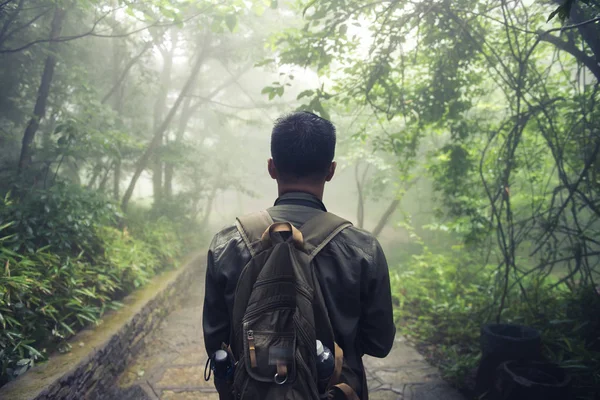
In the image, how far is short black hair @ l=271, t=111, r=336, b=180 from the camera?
5.12 feet

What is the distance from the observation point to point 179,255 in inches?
366

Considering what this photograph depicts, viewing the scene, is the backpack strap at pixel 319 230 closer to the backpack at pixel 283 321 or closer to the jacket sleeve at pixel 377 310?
the backpack at pixel 283 321

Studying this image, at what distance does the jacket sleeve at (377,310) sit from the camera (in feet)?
4.98

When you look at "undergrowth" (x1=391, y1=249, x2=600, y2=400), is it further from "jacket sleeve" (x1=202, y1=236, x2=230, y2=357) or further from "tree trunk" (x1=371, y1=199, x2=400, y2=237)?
"jacket sleeve" (x1=202, y1=236, x2=230, y2=357)

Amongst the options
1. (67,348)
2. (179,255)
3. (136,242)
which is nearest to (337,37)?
(67,348)

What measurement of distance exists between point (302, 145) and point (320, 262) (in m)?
0.54

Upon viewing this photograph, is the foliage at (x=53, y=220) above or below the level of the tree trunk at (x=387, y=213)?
below

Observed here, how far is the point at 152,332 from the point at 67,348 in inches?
80.5

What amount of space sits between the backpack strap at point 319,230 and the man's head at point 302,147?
8.3 inches

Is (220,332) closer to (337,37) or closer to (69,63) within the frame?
(337,37)

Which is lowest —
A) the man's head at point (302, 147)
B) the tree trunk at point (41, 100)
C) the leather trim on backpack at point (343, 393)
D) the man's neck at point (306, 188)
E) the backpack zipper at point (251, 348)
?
the leather trim on backpack at point (343, 393)

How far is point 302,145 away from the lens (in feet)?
5.11

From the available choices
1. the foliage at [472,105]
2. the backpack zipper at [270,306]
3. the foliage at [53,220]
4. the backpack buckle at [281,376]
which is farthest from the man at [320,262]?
the foliage at [53,220]

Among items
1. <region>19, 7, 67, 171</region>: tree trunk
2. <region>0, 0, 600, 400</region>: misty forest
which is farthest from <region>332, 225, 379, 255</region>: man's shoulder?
<region>19, 7, 67, 171</region>: tree trunk
